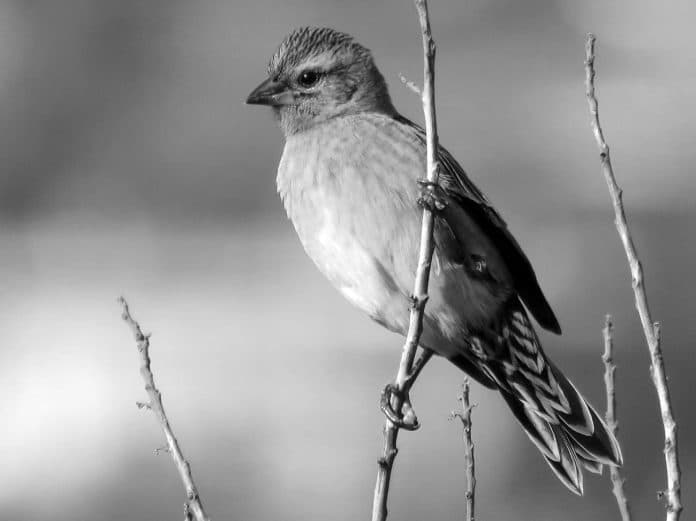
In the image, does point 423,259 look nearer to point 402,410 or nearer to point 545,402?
point 402,410

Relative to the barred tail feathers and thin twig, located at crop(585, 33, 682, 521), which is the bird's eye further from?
thin twig, located at crop(585, 33, 682, 521)

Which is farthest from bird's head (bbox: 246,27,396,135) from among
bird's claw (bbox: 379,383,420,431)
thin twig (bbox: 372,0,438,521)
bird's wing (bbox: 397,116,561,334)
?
thin twig (bbox: 372,0,438,521)

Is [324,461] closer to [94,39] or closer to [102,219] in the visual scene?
[102,219]

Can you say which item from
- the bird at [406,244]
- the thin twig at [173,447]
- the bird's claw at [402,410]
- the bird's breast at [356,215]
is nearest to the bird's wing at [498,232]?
the bird at [406,244]

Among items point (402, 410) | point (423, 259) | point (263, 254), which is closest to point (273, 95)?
point (402, 410)

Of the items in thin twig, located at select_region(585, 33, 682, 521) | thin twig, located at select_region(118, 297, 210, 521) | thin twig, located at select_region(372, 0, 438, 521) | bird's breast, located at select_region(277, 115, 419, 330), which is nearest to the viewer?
thin twig, located at select_region(585, 33, 682, 521)

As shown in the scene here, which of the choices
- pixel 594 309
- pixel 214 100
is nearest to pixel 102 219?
pixel 214 100
